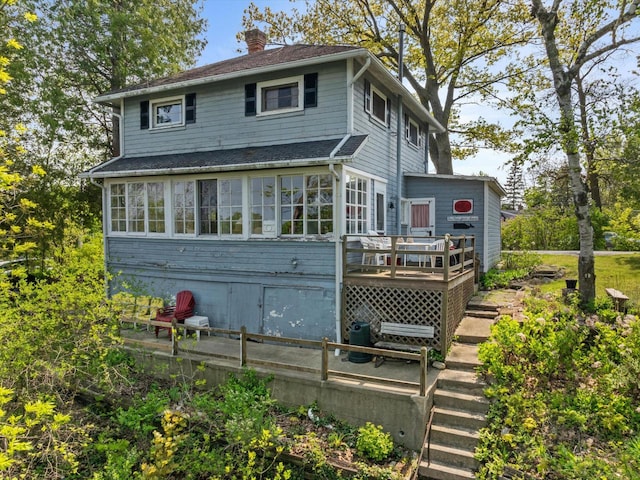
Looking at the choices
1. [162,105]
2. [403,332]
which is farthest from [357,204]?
[162,105]

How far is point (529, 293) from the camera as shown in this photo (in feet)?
37.5

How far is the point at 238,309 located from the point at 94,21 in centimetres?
1459

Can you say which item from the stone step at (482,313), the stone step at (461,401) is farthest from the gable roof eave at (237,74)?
the stone step at (461,401)

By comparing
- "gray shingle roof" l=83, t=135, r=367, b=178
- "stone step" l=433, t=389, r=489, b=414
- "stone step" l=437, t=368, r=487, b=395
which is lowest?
"stone step" l=433, t=389, r=489, b=414

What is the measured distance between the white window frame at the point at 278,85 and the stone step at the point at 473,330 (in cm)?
661

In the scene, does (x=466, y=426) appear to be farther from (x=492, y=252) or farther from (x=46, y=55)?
(x=46, y=55)

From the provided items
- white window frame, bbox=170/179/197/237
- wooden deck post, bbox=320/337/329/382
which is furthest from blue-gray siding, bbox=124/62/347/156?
wooden deck post, bbox=320/337/329/382

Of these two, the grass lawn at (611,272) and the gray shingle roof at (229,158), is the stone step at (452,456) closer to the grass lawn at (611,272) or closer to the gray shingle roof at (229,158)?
the gray shingle roof at (229,158)

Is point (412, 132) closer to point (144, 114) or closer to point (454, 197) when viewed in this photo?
point (454, 197)

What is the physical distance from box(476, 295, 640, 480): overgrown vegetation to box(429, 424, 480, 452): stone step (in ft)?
0.53

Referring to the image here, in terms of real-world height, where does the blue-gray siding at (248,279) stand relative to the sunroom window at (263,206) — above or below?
below

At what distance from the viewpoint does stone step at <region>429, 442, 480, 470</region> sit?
6.07 m

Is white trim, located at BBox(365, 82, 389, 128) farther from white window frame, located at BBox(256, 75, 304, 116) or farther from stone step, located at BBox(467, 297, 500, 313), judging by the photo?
stone step, located at BBox(467, 297, 500, 313)

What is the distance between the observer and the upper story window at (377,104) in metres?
9.89
